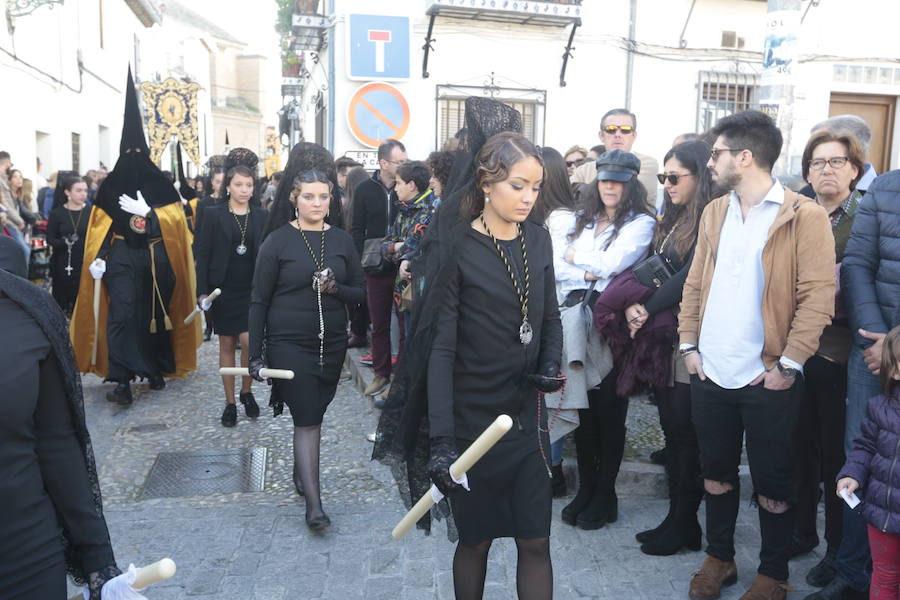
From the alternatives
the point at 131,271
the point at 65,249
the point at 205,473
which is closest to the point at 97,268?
the point at 131,271

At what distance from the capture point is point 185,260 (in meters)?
7.43

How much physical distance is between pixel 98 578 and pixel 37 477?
1.00ft

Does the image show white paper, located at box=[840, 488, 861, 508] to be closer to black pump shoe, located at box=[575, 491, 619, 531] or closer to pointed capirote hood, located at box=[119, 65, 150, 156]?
black pump shoe, located at box=[575, 491, 619, 531]

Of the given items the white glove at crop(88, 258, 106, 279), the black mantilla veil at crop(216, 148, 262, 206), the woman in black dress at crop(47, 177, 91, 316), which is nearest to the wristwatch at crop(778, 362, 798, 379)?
the black mantilla veil at crop(216, 148, 262, 206)

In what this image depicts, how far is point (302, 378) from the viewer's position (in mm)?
4598

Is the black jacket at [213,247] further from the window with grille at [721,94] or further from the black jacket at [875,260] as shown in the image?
the window with grille at [721,94]

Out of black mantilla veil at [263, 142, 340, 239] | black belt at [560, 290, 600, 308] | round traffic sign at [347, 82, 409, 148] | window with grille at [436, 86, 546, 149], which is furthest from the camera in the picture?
window with grille at [436, 86, 546, 149]

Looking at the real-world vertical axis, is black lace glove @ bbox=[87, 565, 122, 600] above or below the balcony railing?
below

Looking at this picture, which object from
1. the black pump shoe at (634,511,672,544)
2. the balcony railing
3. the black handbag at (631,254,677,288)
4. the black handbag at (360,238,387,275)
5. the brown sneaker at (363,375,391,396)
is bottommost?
the black pump shoe at (634,511,672,544)

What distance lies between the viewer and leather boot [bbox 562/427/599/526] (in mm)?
4520

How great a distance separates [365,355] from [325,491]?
322cm

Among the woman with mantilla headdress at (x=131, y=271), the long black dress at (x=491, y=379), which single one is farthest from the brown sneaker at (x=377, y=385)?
the long black dress at (x=491, y=379)

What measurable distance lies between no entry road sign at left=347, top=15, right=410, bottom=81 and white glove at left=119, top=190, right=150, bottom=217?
5.41 metres

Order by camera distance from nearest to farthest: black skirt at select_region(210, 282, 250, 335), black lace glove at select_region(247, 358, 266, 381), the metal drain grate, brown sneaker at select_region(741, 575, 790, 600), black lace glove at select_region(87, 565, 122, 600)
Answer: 1. black lace glove at select_region(87, 565, 122, 600)
2. brown sneaker at select_region(741, 575, 790, 600)
3. black lace glove at select_region(247, 358, 266, 381)
4. the metal drain grate
5. black skirt at select_region(210, 282, 250, 335)
